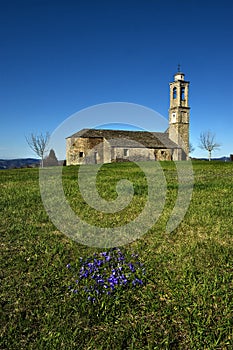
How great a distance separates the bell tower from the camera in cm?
5759

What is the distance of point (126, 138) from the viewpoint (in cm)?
5581

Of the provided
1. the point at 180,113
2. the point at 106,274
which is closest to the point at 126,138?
the point at 180,113

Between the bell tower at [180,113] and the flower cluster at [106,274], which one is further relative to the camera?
the bell tower at [180,113]

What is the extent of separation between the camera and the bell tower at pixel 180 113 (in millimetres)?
57594

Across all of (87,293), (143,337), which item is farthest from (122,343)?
(87,293)

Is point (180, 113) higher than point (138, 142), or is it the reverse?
point (180, 113)

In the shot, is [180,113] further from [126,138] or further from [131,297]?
[131,297]

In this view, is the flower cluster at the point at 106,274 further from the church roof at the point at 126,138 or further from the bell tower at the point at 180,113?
the bell tower at the point at 180,113

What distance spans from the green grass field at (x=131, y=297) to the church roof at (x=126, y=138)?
43551 mm

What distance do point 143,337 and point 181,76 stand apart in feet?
198

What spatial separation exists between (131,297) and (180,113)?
56800mm

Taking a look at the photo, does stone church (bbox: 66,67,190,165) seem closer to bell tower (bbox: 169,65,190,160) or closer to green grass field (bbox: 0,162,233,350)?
bell tower (bbox: 169,65,190,160)

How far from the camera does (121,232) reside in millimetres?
5680

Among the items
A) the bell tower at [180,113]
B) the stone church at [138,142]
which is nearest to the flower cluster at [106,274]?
the stone church at [138,142]
